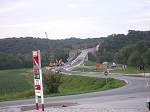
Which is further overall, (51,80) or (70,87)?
(70,87)

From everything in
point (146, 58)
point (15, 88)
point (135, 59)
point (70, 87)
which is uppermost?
point (146, 58)

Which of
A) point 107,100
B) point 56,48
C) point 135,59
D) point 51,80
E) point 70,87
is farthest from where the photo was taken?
point 56,48

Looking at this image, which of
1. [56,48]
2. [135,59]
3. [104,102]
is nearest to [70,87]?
[135,59]

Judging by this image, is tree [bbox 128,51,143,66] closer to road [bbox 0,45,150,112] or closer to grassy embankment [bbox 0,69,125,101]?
grassy embankment [bbox 0,69,125,101]

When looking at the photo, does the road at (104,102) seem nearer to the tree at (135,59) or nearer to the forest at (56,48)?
the tree at (135,59)

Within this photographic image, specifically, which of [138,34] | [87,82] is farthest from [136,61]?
[138,34]

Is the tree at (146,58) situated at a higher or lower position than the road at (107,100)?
higher

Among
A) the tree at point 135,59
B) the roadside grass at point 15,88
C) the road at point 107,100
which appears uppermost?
the tree at point 135,59

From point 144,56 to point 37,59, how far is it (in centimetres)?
8669

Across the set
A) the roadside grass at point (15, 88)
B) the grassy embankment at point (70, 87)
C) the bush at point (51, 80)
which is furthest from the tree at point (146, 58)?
the bush at point (51, 80)

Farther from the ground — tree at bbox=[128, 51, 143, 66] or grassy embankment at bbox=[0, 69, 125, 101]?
tree at bbox=[128, 51, 143, 66]

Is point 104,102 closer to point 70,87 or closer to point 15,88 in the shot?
point 70,87

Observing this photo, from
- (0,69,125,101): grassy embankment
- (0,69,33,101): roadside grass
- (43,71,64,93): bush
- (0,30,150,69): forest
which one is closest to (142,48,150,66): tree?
(0,30,150,69): forest

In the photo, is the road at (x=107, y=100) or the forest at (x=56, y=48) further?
the forest at (x=56, y=48)
